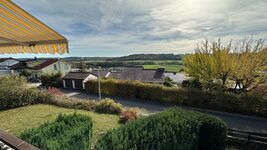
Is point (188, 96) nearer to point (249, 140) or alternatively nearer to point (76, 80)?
point (249, 140)

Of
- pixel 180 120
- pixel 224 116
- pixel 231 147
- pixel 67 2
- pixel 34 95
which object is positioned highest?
pixel 67 2

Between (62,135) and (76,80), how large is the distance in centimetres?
2902

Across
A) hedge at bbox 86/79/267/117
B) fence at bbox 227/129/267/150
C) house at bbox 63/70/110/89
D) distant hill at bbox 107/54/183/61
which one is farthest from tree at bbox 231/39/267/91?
distant hill at bbox 107/54/183/61

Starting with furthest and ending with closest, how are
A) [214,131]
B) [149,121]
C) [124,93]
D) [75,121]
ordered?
[124,93] < [214,131] < [149,121] < [75,121]

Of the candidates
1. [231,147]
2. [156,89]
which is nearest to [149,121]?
[231,147]

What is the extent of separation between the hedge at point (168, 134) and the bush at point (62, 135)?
0.76m

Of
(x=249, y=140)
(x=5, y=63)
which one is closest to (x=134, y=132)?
(x=249, y=140)

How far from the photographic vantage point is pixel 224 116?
54.0 ft

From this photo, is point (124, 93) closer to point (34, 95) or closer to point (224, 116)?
point (34, 95)

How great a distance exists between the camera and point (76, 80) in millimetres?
31828

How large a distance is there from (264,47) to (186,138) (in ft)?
61.8

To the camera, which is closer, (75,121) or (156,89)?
(75,121)

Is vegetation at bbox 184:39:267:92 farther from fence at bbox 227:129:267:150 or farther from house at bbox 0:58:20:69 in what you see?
house at bbox 0:58:20:69

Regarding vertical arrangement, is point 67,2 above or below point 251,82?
above
